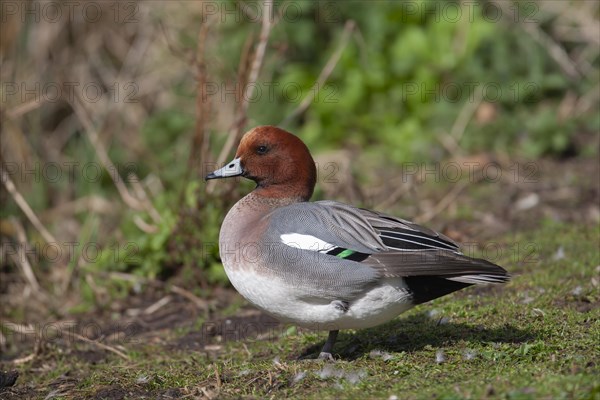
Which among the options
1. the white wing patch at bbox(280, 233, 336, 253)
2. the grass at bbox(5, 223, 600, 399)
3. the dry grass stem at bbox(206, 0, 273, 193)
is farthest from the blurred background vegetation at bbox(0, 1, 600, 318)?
the white wing patch at bbox(280, 233, 336, 253)

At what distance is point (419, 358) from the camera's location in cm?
398

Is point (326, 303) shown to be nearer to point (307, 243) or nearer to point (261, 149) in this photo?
point (307, 243)

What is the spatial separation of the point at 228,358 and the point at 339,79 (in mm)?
4225

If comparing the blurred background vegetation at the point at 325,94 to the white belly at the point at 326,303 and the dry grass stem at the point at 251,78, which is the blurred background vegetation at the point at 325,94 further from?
the white belly at the point at 326,303

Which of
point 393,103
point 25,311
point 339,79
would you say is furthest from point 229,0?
point 25,311

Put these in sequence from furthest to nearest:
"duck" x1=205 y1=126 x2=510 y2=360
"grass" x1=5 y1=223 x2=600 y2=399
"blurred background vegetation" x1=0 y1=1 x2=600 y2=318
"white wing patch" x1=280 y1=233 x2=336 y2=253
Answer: "blurred background vegetation" x1=0 y1=1 x2=600 y2=318 < "white wing patch" x1=280 y1=233 x2=336 y2=253 < "duck" x1=205 y1=126 x2=510 y2=360 < "grass" x1=5 y1=223 x2=600 y2=399

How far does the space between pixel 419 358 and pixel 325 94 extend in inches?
182

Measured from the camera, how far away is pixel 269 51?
27.0ft

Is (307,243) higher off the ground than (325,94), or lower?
lower

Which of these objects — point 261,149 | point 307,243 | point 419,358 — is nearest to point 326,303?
point 307,243

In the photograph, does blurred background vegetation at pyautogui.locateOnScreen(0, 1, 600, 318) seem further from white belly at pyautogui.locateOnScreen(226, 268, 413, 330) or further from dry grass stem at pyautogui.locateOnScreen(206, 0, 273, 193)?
white belly at pyautogui.locateOnScreen(226, 268, 413, 330)

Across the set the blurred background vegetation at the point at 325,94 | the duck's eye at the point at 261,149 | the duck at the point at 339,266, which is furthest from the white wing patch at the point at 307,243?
the blurred background vegetation at the point at 325,94

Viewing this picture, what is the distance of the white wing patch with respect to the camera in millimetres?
3969

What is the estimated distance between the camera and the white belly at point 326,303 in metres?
3.90
